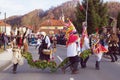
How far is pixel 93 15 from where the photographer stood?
7231 cm

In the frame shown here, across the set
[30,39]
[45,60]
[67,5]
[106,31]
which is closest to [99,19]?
[30,39]

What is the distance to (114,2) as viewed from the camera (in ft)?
531

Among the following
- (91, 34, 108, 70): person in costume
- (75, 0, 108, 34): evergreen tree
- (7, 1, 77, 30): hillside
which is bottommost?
(91, 34, 108, 70): person in costume

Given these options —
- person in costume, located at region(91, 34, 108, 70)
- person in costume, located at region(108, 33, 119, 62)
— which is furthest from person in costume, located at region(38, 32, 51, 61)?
person in costume, located at region(108, 33, 119, 62)

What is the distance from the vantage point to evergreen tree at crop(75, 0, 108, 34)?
7188 centimetres

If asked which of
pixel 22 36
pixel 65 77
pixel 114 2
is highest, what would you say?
pixel 114 2

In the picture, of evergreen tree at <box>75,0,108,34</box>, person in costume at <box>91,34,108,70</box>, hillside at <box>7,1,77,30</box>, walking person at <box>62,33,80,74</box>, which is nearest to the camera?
walking person at <box>62,33,80,74</box>

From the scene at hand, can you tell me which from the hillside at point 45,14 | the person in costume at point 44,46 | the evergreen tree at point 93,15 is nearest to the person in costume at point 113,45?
the person in costume at point 44,46

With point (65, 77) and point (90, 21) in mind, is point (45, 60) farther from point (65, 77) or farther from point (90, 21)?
point (90, 21)

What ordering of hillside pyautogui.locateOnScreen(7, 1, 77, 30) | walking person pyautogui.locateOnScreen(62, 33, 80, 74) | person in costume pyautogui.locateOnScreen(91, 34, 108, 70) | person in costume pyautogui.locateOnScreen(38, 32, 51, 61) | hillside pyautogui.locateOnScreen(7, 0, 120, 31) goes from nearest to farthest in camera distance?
walking person pyautogui.locateOnScreen(62, 33, 80, 74), person in costume pyautogui.locateOnScreen(38, 32, 51, 61), person in costume pyautogui.locateOnScreen(91, 34, 108, 70), hillside pyautogui.locateOnScreen(7, 0, 120, 31), hillside pyautogui.locateOnScreen(7, 1, 77, 30)

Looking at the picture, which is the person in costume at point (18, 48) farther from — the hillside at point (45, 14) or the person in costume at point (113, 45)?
the hillside at point (45, 14)

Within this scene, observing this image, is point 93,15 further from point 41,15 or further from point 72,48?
point 41,15

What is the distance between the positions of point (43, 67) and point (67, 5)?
6974 inches

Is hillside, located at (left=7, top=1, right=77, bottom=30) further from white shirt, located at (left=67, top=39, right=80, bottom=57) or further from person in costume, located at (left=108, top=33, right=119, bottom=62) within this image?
white shirt, located at (left=67, top=39, right=80, bottom=57)
